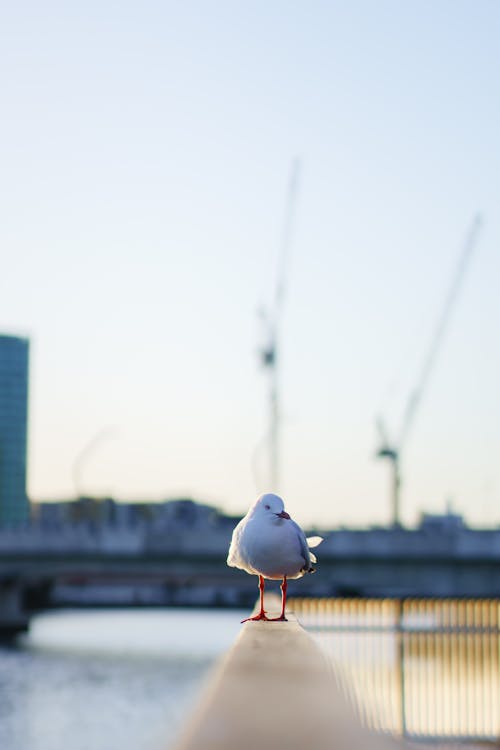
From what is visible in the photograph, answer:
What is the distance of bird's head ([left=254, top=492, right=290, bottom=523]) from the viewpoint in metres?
8.53

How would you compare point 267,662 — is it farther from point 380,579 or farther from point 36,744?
point 380,579

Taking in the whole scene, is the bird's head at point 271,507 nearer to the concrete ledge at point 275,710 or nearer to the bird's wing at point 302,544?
the bird's wing at point 302,544

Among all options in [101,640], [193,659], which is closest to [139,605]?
[101,640]

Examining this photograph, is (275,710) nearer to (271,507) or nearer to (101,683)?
(271,507)

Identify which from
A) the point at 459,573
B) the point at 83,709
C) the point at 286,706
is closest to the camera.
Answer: the point at 286,706

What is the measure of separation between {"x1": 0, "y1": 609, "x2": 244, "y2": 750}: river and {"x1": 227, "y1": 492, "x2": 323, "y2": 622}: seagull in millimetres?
21565

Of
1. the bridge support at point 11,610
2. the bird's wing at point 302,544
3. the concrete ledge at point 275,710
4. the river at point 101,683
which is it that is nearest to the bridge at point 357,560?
the river at point 101,683

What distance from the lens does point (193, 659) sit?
3044 inches

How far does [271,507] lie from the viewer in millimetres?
8578

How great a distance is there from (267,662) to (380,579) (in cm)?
6328

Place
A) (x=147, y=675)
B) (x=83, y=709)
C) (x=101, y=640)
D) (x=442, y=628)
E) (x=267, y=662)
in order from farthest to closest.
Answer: (x=101, y=640) < (x=147, y=675) < (x=83, y=709) < (x=442, y=628) < (x=267, y=662)

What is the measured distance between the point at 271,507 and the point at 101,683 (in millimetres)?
62183

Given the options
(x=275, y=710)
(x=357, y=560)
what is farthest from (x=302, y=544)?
(x=357, y=560)

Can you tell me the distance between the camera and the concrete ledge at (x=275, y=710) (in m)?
3.32
